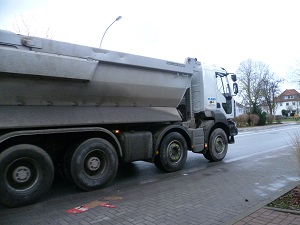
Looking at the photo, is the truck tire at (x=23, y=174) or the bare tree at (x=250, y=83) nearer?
the truck tire at (x=23, y=174)

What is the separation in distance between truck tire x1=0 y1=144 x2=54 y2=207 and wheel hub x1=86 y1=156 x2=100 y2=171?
874mm

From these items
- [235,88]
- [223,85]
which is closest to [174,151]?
[223,85]

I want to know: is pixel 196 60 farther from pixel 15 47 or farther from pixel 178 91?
pixel 15 47

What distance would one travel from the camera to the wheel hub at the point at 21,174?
523cm

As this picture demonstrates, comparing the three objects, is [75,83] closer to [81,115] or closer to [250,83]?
[81,115]

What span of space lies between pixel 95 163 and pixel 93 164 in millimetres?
51

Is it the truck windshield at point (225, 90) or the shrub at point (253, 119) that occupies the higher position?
the truck windshield at point (225, 90)

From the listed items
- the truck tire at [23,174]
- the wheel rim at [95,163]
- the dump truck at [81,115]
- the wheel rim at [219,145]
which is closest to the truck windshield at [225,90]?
the wheel rim at [219,145]

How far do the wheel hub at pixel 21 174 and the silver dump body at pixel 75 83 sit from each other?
80 cm

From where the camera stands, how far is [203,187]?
6.34m

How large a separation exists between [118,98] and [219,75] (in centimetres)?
463

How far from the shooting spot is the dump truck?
5.15 metres

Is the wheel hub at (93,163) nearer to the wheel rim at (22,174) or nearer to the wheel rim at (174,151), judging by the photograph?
the wheel rim at (22,174)

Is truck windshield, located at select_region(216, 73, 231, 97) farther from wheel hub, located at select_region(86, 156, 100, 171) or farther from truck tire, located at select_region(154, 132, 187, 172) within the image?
wheel hub, located at select_region(86, 156, 100, 171)
